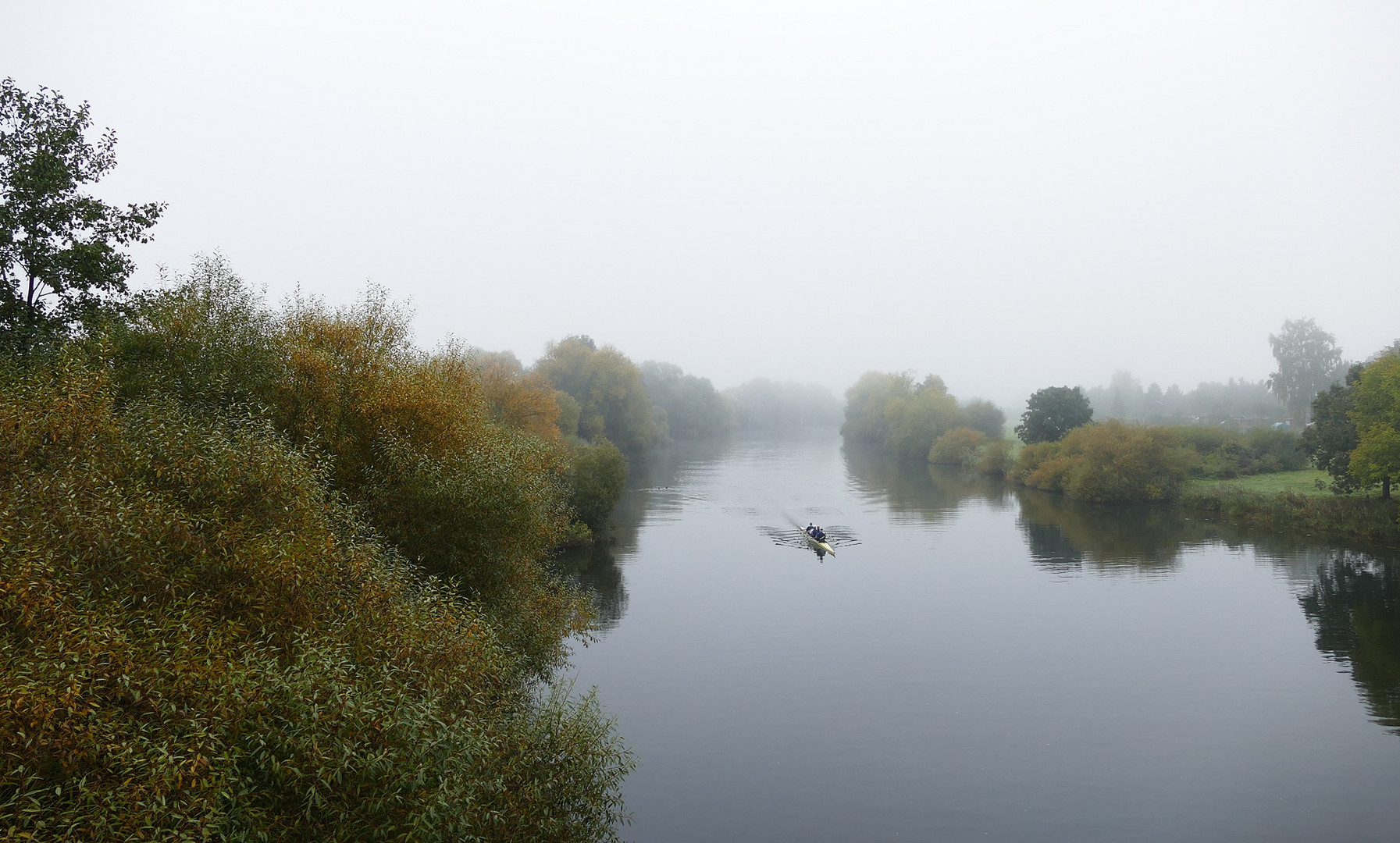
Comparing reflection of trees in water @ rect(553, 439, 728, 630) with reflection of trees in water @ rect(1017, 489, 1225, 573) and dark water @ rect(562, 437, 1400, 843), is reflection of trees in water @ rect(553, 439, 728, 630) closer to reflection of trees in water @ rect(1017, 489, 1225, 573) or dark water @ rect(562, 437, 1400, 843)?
dark water @ rect(562, 437, 1400, 843)

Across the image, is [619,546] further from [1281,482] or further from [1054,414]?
[1054,414]

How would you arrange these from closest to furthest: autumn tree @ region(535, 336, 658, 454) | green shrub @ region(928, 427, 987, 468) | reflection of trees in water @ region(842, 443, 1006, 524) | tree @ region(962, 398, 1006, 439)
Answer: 1. reflection of trees in water @ region(842, 443, 1006, 524)
2. autumn tree @ region(535, 336, 658, 454)
3. green shrub @ region(928, 427, 987, 468)
4. tree @ region(962, 398, 1006, 439)

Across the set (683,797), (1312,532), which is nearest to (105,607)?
(683,797)

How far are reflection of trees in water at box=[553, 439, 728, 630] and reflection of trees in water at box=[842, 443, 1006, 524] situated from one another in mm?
22520

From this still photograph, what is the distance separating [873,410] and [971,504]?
94868mm

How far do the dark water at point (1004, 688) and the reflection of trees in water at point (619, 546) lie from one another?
1.41ft

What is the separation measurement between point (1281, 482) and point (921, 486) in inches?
1365

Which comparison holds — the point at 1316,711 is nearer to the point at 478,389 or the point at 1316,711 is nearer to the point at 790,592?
the point at 790,592

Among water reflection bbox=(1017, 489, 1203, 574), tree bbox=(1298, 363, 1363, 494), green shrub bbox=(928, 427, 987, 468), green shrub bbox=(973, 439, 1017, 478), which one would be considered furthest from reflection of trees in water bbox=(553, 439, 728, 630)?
tree bbox=(1298, 363, 1363, 494)

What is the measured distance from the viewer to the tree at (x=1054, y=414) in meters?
102

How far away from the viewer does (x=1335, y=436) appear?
58.4m

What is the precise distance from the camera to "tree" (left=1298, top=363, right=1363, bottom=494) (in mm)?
57438

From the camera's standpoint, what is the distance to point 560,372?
380ft

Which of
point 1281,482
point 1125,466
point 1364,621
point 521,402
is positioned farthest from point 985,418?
point 1364,621
